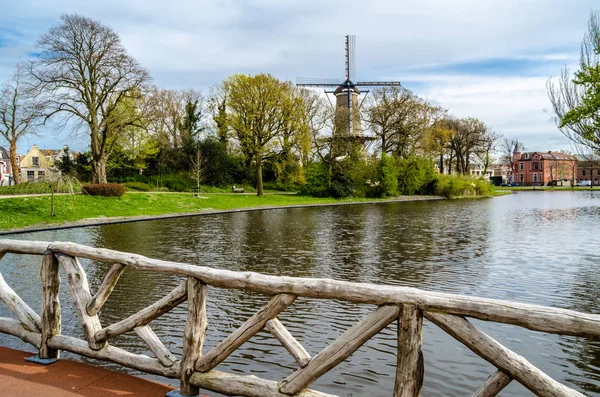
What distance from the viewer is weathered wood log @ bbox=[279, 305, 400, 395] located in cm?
332

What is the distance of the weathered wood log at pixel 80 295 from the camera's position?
15.3 ft

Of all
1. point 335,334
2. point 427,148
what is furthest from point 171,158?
point 335,334

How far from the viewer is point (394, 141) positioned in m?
54.9

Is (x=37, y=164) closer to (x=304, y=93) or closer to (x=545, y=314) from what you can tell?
(x=304, y=93)

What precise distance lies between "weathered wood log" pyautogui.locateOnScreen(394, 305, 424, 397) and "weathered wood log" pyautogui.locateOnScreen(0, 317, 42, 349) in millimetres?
3946

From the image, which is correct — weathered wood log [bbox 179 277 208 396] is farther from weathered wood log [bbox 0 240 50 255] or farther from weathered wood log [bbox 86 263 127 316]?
weathered wood log [bbox 0 240 50 255]

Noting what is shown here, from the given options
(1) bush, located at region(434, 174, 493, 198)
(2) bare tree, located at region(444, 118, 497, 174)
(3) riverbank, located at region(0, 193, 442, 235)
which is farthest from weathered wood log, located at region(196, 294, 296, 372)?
(2) bare tree, located at region(444, 118, 497, 174)

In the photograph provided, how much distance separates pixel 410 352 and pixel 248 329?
137 centimetres

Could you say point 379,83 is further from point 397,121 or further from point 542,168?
point 542,168

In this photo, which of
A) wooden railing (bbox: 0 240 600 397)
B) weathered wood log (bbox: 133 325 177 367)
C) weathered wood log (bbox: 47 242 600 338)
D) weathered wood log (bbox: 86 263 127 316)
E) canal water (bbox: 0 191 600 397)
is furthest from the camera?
canal water (bbox: 0 191 600 397)

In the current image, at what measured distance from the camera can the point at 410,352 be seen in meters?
3.26

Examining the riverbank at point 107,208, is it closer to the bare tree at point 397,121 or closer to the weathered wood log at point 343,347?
the bare tree at point 397,121

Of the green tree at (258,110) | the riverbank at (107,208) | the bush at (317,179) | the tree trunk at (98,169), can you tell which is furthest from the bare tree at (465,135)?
the tree trunk at (98,169)

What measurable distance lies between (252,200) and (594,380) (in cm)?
3594
